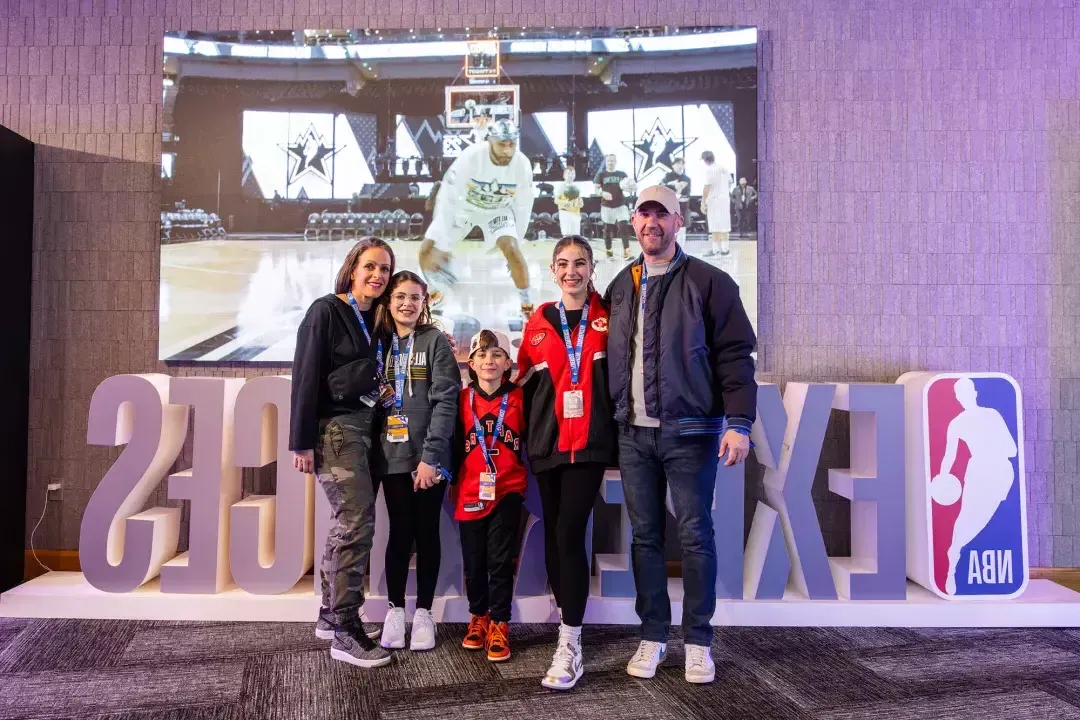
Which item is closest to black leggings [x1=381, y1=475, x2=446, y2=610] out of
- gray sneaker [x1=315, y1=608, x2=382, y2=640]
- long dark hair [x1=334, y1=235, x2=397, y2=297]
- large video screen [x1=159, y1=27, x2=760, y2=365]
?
gray sneaker [x1=315, y1=608, x2=382, y2=640]

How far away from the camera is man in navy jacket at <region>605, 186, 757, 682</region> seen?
2023 mm

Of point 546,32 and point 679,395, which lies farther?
point 546,32

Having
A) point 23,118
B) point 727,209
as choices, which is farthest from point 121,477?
point 727,209

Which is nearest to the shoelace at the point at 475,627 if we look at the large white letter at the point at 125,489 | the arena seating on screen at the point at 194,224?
the large white letter at the point at 125,489

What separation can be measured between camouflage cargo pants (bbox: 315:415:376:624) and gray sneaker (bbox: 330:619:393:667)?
57mm

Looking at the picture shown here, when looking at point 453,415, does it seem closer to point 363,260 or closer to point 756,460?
point 363,260

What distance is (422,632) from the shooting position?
7.47ft

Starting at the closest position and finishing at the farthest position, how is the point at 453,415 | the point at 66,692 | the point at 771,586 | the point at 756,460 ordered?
the point at 66,692 < the point at 453,415 < the point at 771,586 < the point at 756,460

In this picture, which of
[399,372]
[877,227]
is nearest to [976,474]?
[877,227]

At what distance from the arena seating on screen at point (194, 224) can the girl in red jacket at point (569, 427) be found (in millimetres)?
1752

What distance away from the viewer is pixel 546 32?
3029 millimetres

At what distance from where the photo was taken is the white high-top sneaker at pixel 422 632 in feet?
7.43

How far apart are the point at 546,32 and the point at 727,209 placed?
A: 46.9 inches

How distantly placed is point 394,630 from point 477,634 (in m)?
0.29
